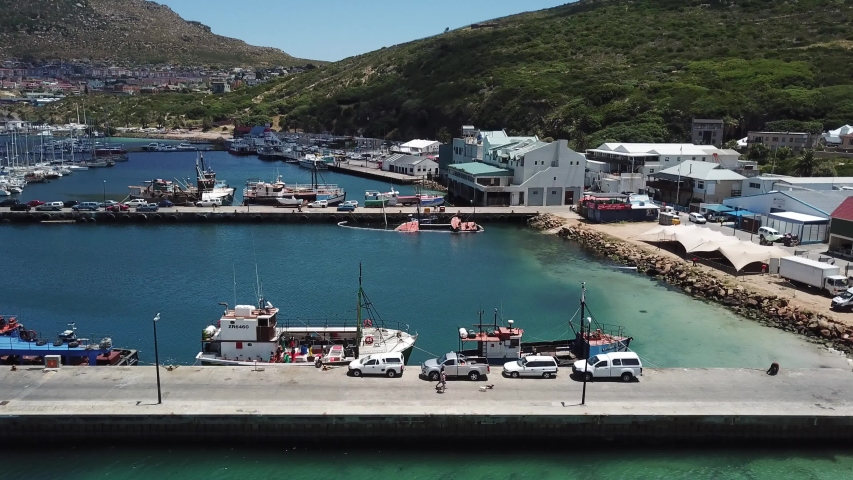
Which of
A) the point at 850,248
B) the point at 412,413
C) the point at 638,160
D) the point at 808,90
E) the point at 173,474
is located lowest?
the point at 173,474

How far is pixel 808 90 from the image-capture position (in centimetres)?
9050

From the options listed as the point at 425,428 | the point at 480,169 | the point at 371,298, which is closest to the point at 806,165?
the point at 480,169

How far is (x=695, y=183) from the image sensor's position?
58.3 metres

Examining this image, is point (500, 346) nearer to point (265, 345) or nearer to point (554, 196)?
point (265, 345)

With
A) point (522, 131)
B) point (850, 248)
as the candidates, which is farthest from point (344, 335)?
point (522, 131)

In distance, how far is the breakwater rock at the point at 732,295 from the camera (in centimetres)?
2955

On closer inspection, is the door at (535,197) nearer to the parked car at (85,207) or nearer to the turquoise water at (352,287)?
the turquoise water at (352,287)

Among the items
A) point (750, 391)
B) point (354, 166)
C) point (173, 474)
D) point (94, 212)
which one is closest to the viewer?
point (173, 474)

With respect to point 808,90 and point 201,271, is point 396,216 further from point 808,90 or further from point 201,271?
point 808,90

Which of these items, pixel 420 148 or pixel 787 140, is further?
pixel 420 148

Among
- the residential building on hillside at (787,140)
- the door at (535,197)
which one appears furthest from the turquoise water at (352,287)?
the residential building on hillside at (787,140)

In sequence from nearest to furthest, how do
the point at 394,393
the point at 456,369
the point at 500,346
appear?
the point at 394,393 < the point at 456,369 < the point at 500,346

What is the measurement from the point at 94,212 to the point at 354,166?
156 feet

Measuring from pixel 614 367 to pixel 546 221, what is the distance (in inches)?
1427
